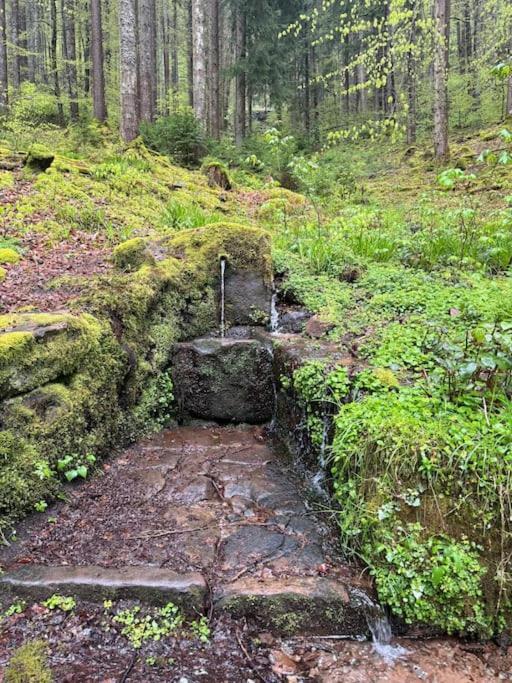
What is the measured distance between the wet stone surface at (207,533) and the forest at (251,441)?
2 centimetres

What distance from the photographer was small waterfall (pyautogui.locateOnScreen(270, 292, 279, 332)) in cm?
585

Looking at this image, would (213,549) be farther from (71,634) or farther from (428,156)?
(428,156)

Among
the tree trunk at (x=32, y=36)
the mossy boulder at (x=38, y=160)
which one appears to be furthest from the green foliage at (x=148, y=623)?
the tree trunk at (x=32, y=36)

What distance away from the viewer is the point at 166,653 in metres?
2.42

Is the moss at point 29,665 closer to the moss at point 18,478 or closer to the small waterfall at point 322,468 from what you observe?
the moss at point 18,478

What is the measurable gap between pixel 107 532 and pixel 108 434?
3.87 feet

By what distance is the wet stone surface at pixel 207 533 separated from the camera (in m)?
2.77

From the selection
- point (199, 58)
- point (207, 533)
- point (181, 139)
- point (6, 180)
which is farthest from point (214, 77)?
point (207, 533)

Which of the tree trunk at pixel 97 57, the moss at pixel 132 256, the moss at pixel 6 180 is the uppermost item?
the tree trunk at pixel 97 57

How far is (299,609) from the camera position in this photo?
269 cm

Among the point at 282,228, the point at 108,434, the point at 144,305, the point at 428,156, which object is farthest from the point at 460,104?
the point at 108,434

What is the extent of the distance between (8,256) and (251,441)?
365 centimetres

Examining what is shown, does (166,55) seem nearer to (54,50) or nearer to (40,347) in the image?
(54,50)

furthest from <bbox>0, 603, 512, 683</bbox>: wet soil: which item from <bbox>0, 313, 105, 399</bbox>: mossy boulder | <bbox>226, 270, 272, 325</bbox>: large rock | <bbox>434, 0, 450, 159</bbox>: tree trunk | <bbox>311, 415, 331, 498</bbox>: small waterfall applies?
<bbox>434, 0, 450, 159</bbox>: tree trunk
